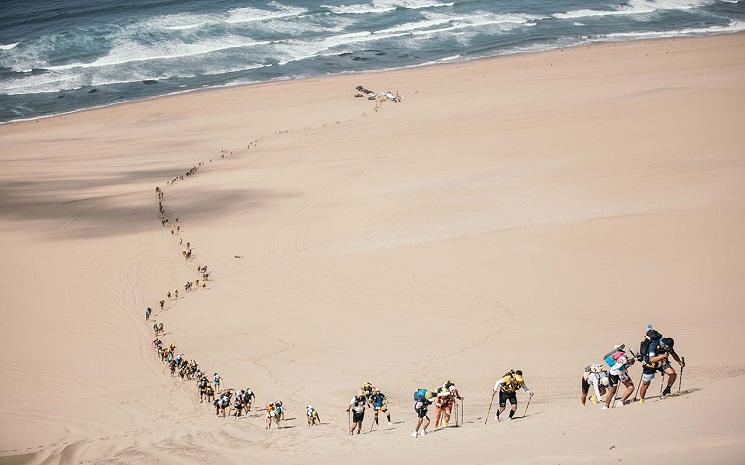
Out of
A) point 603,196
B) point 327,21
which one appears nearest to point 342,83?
point 327,21

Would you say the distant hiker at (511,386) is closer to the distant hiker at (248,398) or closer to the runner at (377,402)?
the runner at (377,402)

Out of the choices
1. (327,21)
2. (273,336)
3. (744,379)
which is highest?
(327,21)

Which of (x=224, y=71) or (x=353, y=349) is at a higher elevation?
(x=224, y=71)

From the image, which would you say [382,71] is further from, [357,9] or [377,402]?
[377,402]

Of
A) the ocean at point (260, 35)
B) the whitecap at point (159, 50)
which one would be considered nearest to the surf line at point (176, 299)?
the ocean at point (260, 35)

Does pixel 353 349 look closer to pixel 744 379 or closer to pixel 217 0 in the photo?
pixel 744 379
